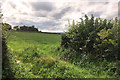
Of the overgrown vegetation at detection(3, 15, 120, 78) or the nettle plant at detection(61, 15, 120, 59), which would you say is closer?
the overgrown vegetation at detection(3, 15, 120, 78)

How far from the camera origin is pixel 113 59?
5.66 meters

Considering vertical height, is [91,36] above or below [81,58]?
above

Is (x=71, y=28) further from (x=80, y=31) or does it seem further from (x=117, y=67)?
(x=117, y=67)

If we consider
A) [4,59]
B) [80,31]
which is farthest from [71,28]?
[4,59]

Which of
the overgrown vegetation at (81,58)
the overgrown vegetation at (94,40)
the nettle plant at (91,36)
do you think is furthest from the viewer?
the nettle plant at (91,36)

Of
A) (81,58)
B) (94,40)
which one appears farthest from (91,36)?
(81,58)

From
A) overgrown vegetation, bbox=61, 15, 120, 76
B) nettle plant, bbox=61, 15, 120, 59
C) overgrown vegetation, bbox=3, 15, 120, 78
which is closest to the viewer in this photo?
overgrown vegetation, bbox=3, 15, 120, 78

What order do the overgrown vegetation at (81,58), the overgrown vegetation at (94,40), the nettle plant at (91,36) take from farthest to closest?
the nettle plant at (91,36)
the overgrown vegetation at (94,40)
the overgrown vegetation at (81,58)

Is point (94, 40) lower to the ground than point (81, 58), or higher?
higher

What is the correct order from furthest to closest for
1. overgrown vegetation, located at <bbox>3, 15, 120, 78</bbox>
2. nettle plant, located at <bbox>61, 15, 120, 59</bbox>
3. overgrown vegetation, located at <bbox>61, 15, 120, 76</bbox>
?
nettle plant, located at <bbox>61, 15, 120, 59</bbox>, overgrown vegetation, located at <bbox>61, 15, 120, 76</bbox>, overgrown vegetation, located at <bbox>3, 15, 120, 78</bbox>

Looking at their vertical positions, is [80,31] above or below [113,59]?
above

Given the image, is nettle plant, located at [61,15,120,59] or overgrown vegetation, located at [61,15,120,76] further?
nettle plant, located at [61,15,120,59]

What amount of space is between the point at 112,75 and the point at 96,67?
2.77 feet

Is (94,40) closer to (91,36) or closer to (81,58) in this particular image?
(91,36)
